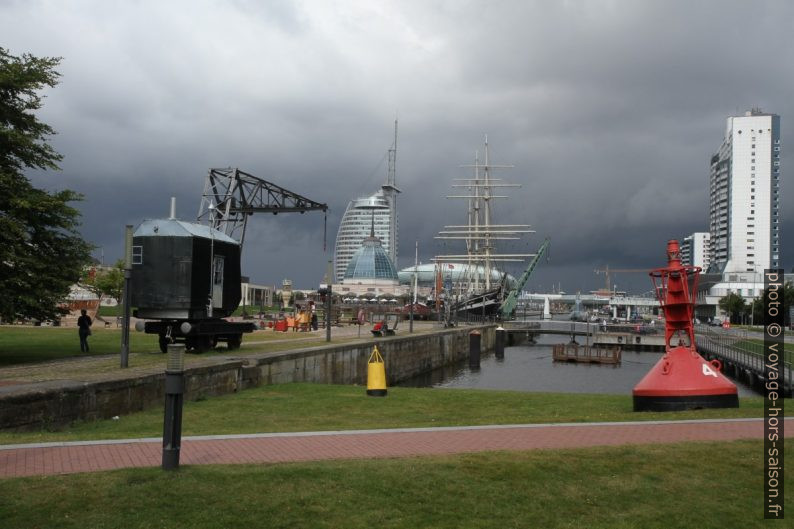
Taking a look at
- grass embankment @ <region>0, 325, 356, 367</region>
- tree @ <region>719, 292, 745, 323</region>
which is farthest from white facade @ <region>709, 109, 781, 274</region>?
grass embankment @ <region>0, 325, 356, 367</region>

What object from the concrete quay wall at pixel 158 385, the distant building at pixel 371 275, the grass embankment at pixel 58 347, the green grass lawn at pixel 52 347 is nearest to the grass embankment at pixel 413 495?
the concrete quay wall at pixel 158 385

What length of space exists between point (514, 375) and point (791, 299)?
1951 inches

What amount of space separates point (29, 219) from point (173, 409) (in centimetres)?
1206

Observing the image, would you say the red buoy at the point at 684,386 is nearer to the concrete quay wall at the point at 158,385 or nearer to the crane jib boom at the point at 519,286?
the concrete quay wall at the point at 158,385

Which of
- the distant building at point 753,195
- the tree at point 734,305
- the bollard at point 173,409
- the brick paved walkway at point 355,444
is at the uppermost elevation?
the distant building at point 753,195

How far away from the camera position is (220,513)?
6.20 meters

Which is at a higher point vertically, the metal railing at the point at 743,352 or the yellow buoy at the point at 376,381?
the yellow buoy at the point at 376,381

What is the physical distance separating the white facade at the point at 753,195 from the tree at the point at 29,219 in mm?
172725

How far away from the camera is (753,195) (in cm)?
16975

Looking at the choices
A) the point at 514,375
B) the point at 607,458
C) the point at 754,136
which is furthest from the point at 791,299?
the point at 754,136

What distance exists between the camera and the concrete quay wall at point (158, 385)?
35.6ft

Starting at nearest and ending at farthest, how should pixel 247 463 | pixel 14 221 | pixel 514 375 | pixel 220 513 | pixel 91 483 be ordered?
pixel 220 513 → pixel 91 483 → pixel 247 463 → pixel 14 221 → pixel 514 375

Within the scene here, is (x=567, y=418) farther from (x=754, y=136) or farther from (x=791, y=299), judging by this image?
(x=754, y=136)

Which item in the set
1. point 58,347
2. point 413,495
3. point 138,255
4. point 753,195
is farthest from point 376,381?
point 753,195
